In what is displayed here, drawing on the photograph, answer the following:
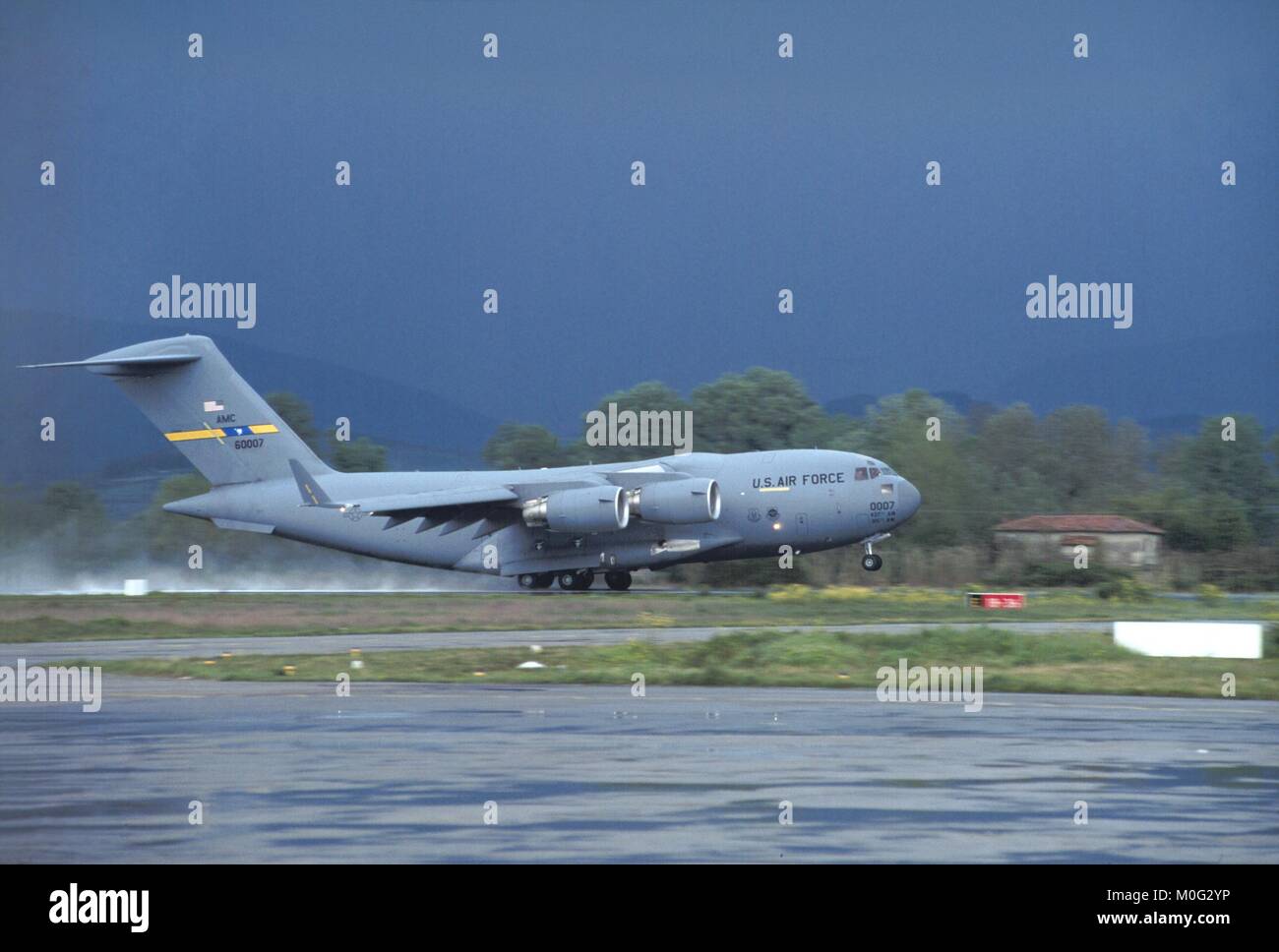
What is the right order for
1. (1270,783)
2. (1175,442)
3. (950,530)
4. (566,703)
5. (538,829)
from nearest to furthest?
1. (538,829)
2. (1270,783)
3. (566,703)
4. (950,530)
5. (1175,442)

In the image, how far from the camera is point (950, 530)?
183 feet

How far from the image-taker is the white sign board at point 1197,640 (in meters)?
25.1

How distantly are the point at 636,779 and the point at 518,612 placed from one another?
2242 cm

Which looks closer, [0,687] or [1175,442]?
[0,687]

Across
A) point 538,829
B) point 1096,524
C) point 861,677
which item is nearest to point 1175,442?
point 1096,524

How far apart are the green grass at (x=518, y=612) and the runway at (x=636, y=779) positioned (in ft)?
42.2

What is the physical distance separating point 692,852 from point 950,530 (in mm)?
46206

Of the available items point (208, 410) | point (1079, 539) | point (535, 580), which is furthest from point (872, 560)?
point (208, 410)

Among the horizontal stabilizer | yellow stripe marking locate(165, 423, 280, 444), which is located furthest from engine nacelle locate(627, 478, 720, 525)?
the horizontal stabilizer

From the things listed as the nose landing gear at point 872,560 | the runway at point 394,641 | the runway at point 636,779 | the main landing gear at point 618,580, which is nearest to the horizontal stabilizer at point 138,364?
the main landing gear at point 618,580

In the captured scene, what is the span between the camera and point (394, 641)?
29.9 metres
